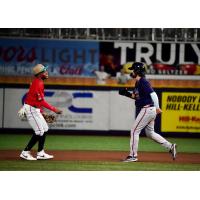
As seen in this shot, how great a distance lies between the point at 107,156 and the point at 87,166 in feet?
Result: 6.23

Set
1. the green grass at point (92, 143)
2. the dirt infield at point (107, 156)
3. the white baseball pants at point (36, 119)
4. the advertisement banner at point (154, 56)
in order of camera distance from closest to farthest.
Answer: the white baseball pants at point (36, 119) → the dirt infield at point (107, 156) → the green grass at point (92, 143) → the advertisement banner at point (154, 56)

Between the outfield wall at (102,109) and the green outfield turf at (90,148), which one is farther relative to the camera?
the outfield wall at (102,109)

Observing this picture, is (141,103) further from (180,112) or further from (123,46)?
(123,46)

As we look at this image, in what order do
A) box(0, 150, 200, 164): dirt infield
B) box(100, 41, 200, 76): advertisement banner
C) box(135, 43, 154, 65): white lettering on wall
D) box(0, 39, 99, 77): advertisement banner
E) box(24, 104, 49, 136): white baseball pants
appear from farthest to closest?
box(135, 43, 154, 65): white lettering on wall
box(100, 41, 200, 76): advertisement banner
box(0, 39, 99, 77): advertisement banner
box(0, 150, 200, 164): dirt infield
box(24, 104, 49, 136): white baseball pants

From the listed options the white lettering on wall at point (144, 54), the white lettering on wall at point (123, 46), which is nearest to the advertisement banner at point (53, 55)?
the white lettering on wall at point (123, 46)

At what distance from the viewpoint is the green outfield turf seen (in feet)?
33.8

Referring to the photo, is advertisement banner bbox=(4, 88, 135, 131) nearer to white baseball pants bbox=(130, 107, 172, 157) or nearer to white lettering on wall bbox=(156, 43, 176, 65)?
white baseball pants bbox=(130, 107, 172, 157)

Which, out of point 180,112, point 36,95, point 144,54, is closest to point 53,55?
point 144,54

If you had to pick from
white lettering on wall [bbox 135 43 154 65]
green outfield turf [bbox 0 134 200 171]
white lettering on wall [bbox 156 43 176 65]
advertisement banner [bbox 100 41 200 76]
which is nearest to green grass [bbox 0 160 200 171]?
green outfield turf [bbox 0 134 200 171]

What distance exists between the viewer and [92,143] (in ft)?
50.6

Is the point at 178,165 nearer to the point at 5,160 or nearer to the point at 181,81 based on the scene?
the point at 5,160

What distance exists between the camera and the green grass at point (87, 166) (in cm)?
1010

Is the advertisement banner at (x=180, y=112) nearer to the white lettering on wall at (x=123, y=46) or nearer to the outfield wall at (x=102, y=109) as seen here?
the outfield wall at (x=102, y=109)

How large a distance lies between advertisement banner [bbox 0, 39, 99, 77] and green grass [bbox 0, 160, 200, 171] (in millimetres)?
12466
